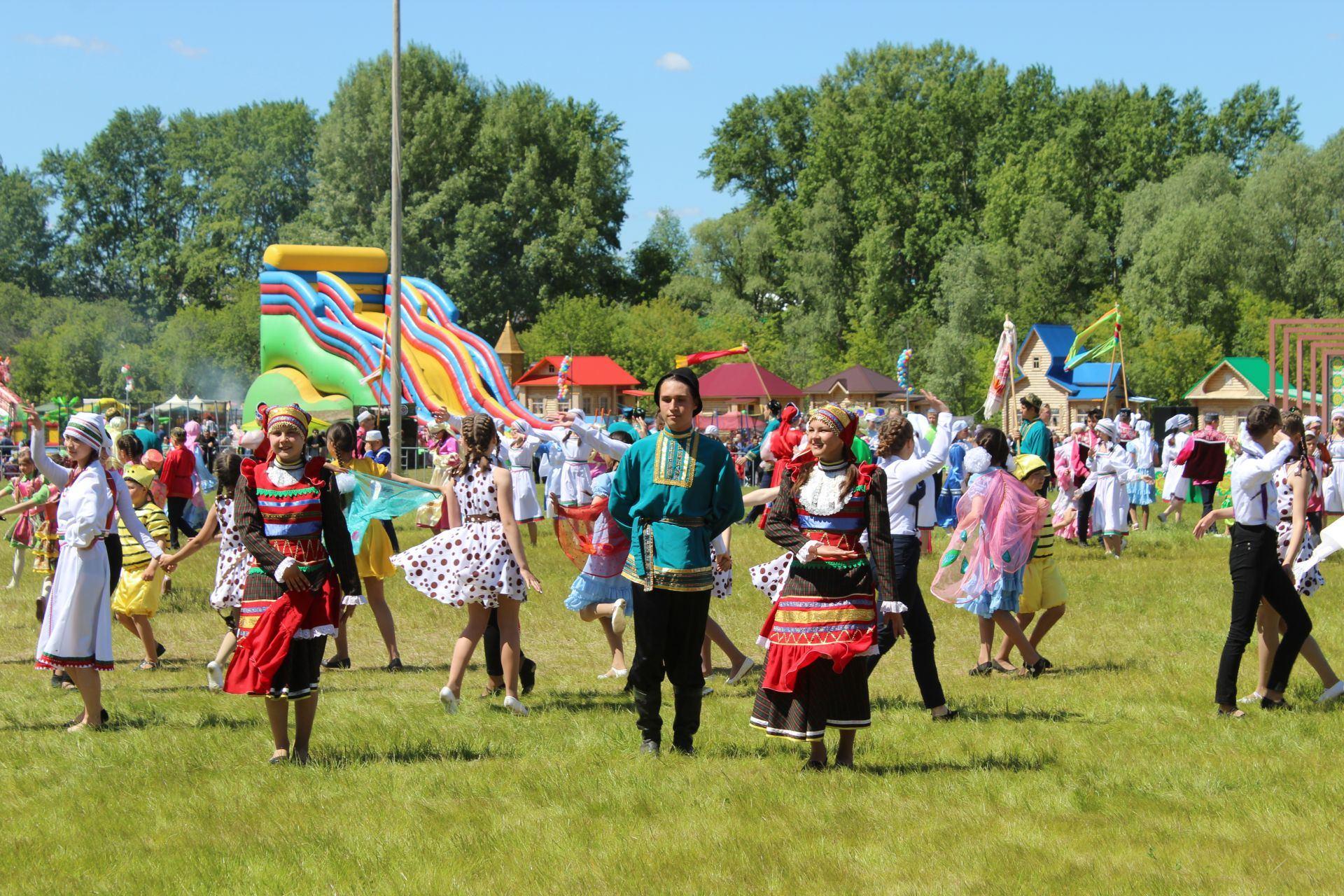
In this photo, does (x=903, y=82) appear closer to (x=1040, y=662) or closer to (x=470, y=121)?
(x=470, y=121)

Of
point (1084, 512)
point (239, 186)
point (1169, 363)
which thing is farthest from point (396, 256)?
point (239, 186)

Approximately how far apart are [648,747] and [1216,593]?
8142mm

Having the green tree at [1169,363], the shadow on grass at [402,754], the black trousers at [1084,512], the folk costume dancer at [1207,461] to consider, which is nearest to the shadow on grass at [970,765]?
the shadow on grass at [402,754]

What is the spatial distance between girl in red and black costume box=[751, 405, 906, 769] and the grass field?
0.35 meters

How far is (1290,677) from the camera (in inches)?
352

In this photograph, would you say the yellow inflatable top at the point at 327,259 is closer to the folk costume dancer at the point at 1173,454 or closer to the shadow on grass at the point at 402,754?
the folk costume dancer at the point at 1173,454

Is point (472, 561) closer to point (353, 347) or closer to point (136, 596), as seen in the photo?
point (136, 596)

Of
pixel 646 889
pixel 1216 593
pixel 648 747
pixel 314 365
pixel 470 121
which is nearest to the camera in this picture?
pixel 646 889

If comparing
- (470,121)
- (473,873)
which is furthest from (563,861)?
(470,121)

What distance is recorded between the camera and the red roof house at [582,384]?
194 ft

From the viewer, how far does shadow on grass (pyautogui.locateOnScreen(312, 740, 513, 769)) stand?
6.84 meters

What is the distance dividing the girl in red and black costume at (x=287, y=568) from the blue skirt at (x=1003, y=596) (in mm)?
4613

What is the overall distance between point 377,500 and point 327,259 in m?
25.3

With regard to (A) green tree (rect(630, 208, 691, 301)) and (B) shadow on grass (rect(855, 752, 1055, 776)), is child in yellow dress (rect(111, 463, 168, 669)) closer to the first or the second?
(B) shadow on grass (rect(855, 752, 1055, 776))
